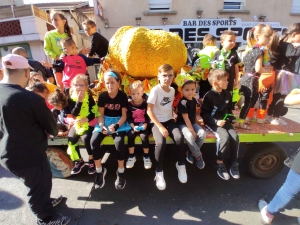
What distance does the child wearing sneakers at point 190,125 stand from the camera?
2.30m

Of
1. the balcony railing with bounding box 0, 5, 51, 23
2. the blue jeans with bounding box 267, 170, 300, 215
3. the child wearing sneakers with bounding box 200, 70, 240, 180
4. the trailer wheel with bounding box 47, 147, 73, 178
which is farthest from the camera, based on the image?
the balcony railing with bounding box 0, 5, 51, 23

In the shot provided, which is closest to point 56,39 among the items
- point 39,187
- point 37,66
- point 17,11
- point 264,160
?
point 37,66

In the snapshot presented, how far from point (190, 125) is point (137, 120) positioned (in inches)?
28.5

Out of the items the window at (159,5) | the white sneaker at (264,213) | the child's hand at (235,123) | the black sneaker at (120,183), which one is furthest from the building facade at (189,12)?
the white sneaker at (264,213)

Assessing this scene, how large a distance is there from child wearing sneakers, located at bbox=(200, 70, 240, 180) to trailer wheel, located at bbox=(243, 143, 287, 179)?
37 centimetres

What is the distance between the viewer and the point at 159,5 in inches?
349

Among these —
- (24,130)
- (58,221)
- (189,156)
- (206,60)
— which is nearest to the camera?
(24,130)

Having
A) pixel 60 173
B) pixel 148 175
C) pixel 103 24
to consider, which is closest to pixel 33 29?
pixel 103 24

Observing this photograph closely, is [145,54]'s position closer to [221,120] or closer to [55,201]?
[221,120]

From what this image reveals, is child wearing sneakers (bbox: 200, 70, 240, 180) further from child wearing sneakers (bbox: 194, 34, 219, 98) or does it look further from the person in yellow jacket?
the person in yellow jacket

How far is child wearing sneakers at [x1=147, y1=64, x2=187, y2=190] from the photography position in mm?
2295

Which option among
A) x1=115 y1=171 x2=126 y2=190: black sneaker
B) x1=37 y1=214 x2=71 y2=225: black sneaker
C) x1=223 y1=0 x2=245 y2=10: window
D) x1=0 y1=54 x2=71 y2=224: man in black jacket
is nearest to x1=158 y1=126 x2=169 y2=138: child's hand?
x1=115 y1=171 x2=126 y2=190: black sneaker

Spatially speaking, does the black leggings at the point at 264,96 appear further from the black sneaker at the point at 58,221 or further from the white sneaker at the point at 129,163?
the black sneaker at the point at 58,221

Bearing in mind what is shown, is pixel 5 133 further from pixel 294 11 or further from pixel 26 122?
pixel 294 11
